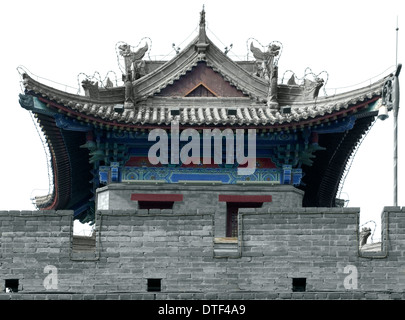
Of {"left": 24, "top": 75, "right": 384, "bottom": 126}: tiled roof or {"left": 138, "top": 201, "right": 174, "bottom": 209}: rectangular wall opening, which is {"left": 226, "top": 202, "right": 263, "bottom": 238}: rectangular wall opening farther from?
{"left": 24, "top": 75, "right": 384, "bottom": 126}: tiled roof

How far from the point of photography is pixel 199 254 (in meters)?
27.3

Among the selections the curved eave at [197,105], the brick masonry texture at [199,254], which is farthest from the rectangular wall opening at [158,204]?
the brick masonry texture at [199,254]

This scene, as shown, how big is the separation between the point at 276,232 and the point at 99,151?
775 cm

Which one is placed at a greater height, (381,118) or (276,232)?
(381,118)

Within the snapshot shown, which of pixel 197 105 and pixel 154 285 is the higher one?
pixel 197 105

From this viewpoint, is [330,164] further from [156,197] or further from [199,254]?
[199,254]

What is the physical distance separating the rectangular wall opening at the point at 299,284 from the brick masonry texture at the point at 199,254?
0.08 meters

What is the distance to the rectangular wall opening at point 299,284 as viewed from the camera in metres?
27.0

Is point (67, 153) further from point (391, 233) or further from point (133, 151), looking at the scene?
point (391, 233)

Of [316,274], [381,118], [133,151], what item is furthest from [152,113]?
[316,274]

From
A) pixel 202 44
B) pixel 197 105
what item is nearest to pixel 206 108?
pixel 197 105

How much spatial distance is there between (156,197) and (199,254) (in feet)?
21.5

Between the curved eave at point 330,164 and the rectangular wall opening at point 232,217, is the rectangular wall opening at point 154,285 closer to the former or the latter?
the rectangular wall opening at point 232,217

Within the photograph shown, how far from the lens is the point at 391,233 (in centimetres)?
2698
